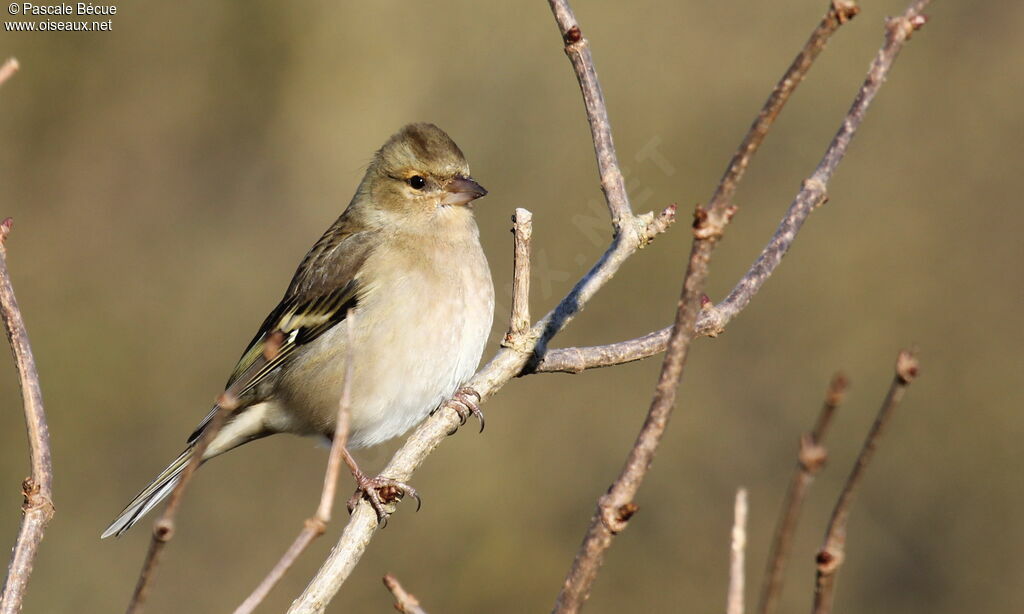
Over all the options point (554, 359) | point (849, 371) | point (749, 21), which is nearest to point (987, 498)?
point (849, 371)

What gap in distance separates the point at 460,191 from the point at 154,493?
2.12 metres

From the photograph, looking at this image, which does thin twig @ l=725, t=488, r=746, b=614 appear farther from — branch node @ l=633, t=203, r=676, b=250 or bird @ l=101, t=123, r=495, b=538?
bird @ l=101, t=123, r=495, b=538

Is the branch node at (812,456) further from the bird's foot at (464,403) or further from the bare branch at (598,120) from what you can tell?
the bird's foot at (464,403)

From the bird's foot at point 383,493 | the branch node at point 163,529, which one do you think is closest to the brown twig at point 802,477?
the branch node at point 163,529

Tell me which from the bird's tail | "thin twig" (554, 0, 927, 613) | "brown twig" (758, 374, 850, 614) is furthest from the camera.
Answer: the bird's tail

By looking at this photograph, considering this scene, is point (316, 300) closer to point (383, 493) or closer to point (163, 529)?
point (383, 493)

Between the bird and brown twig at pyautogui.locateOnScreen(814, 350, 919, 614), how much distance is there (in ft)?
11.8

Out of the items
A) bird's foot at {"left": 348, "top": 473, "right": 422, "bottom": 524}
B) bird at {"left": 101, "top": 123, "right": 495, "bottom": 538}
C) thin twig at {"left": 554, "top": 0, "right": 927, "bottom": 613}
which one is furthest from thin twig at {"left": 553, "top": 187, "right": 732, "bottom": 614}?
bird at {"left": 101, "top": 123, "right": 495, "bottom": 538}

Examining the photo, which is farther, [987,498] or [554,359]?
[987,498]

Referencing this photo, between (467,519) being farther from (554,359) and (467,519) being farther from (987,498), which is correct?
(554,359)

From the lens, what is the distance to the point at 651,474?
28.3 feet

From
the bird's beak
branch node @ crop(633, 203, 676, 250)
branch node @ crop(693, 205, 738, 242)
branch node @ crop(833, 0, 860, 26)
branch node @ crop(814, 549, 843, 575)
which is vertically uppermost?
branch node @ crop(833, 0, 860, 26)

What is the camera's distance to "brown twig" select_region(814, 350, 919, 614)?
1.52m

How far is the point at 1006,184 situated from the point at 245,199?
6.59 metres
